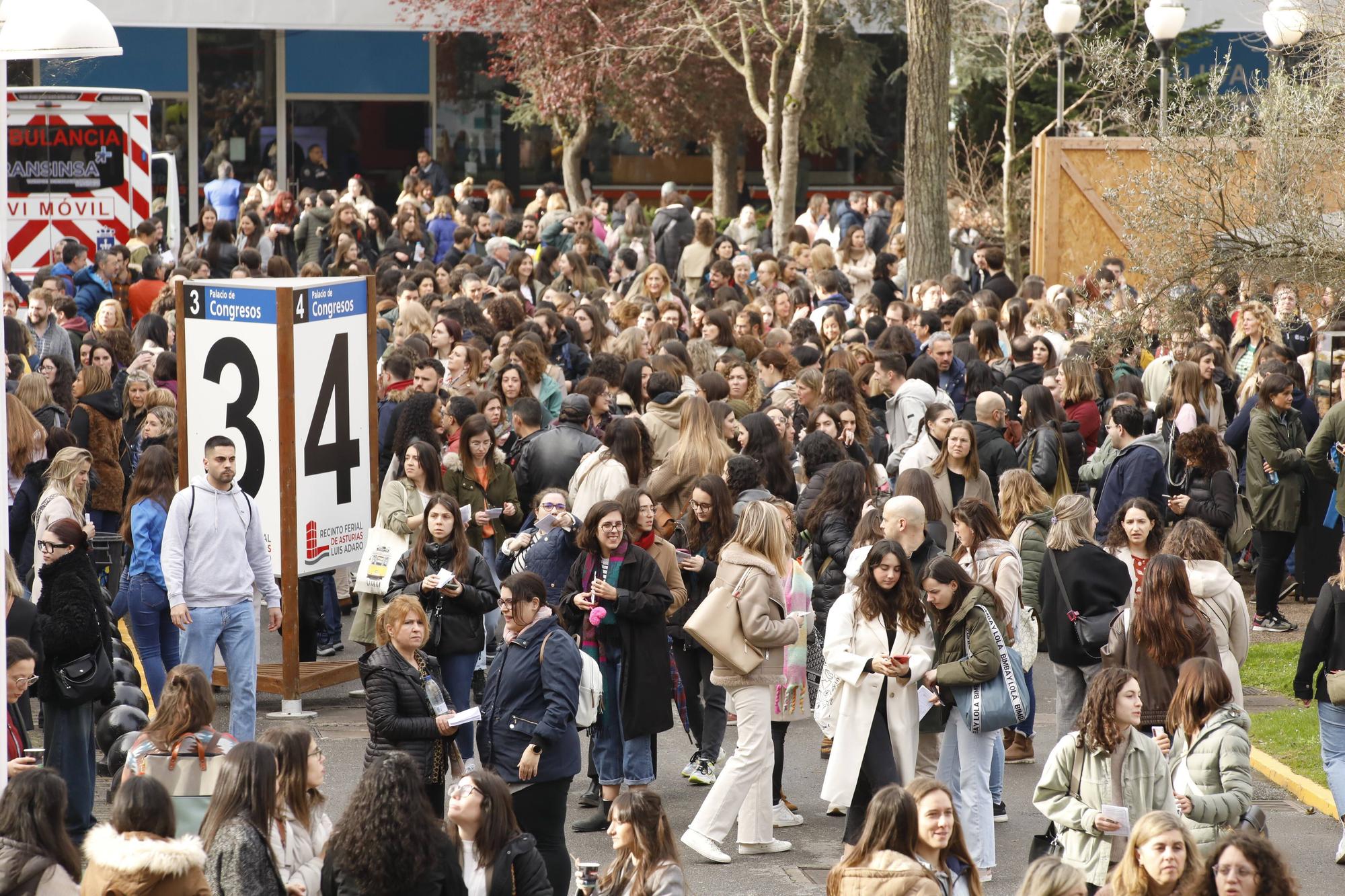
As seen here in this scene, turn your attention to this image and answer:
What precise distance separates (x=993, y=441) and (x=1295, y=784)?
308 cm

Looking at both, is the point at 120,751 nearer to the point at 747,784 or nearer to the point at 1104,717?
the point at 747,784

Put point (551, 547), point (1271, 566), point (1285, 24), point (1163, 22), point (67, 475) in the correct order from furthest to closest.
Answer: point (1163, 22), point (1285, 24), point (1271, 566), point (67, 475), point (551, 547)

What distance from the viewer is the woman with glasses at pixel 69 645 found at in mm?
8383

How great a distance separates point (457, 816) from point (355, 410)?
Answer: 16.9ft

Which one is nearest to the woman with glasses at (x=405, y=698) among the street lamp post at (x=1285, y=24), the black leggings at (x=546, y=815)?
the black leggings at (x=546, y=815)

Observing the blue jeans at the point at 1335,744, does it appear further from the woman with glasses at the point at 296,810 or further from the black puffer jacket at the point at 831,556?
the woman with glasses at the point at 296,810

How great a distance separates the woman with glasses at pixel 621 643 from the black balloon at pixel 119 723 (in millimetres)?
2133

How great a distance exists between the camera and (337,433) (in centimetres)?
1097

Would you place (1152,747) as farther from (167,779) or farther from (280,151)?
(280,151)

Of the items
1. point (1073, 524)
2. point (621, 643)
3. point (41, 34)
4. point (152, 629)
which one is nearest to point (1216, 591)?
point (1073, 524)

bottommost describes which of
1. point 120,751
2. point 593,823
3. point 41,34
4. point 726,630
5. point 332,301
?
point 593,823

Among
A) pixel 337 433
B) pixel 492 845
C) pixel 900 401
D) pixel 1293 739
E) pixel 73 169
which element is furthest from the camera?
pixel 73 169

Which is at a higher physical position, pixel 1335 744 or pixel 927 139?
pixel 927 139

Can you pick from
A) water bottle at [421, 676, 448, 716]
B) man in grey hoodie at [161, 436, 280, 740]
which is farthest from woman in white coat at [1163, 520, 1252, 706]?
man in grey hoodie at [161, 436, 280, 740]
